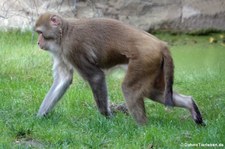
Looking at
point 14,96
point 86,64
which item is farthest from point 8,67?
point 86,64

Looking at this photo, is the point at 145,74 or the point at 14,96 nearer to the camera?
the point at 145,74

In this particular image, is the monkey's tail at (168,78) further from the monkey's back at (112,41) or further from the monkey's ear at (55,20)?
the monkey's ear at (55,20)

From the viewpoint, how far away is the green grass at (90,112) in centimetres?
709

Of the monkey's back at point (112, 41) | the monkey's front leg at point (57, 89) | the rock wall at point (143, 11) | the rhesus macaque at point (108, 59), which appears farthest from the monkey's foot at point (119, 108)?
the rock wall at point (143, 11)

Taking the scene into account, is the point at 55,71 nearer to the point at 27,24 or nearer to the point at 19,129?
the point at 19,129

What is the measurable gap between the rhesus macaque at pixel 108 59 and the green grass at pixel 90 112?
0.28 metres

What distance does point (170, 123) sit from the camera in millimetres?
8156

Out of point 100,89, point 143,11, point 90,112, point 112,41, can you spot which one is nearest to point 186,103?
point 100,89

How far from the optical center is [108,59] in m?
8.34

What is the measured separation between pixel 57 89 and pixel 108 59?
3.13ft

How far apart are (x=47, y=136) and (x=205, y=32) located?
367 inches

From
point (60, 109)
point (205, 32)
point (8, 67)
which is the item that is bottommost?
point (205, 32)

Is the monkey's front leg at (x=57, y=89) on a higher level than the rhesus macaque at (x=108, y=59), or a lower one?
lower

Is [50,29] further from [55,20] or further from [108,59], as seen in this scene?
[108,59]
